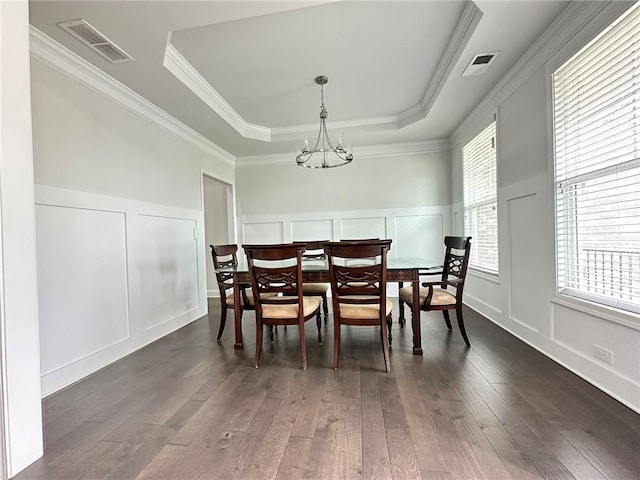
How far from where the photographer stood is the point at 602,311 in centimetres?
184

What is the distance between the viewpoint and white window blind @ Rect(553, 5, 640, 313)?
1671 mm

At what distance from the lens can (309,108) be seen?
3.77m

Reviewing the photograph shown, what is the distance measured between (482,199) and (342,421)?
10.6 ft

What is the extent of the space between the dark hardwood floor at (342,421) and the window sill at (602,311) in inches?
18.5

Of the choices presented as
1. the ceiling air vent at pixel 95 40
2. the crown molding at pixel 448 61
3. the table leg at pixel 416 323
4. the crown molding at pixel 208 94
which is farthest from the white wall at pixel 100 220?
the crown molding at pixel 448 61

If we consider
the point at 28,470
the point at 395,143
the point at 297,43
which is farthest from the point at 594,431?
the point at 395,143

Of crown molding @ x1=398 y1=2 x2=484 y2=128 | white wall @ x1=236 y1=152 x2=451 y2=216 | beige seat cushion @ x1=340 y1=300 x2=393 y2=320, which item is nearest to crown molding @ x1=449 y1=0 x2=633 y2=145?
crown molding @ x1=398 y1=2 x2=484 y2=128

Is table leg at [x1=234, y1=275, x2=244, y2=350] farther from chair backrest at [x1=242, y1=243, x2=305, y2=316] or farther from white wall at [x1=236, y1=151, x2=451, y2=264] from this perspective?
white wall at [x1=236, y1=151, x2=451, y2=264]

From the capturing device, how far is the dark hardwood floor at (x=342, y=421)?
1.30m

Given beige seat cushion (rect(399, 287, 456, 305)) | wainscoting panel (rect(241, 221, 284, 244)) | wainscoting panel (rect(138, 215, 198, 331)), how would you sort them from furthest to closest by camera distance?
1. wainscoting panel (rect(241, 221, 284, 244))
2. wainscoting panel (rect(138, 215, 198, 331))
3. beige seat cushion (rect(399, 287, 456, 305))

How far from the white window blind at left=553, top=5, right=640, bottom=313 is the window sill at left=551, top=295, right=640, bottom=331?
4 cm

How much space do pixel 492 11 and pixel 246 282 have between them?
275 centimetres

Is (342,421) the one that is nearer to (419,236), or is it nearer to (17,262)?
(17,262)

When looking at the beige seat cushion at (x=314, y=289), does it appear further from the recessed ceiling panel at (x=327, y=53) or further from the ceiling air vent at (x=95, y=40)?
the ceiling air vent at (x=95, y=40)
